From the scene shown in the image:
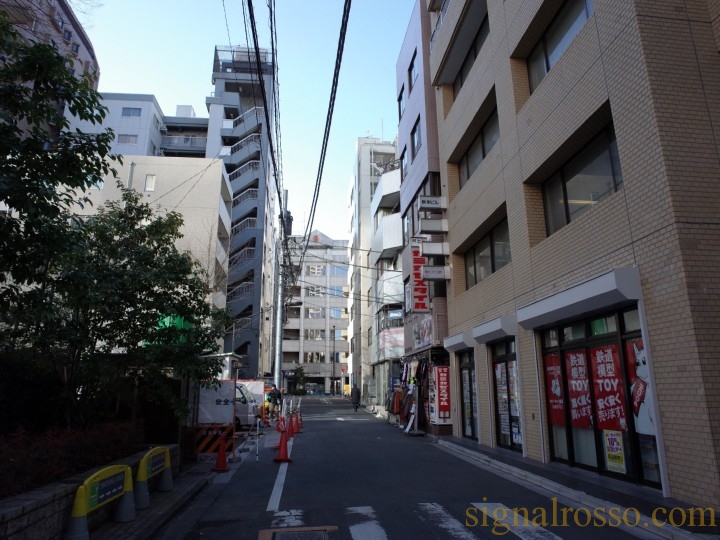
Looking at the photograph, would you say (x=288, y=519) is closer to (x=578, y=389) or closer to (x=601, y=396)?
(x=601, y=396)

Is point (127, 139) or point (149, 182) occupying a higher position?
point (127, 139)

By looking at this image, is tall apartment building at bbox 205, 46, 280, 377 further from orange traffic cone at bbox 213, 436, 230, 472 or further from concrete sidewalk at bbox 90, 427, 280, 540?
orange traffic cone at bbox 213, 436, 230, 472

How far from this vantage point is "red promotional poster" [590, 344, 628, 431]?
847 centimetres

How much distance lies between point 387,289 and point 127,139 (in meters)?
28.2

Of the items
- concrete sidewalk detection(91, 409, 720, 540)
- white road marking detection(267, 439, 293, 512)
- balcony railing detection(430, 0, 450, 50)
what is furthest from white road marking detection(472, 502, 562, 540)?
balcony railing detection(430, 0, 450, 50)

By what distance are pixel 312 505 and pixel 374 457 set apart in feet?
18.4

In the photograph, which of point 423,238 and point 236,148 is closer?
point 423,238

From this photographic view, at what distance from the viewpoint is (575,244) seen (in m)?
9.83

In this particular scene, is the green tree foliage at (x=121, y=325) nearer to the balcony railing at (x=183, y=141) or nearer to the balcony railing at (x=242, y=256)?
the balcony railing at (x=242, y=256)

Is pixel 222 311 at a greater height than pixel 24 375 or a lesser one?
greater

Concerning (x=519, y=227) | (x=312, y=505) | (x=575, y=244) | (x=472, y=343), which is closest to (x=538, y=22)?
(x=519, y=227)

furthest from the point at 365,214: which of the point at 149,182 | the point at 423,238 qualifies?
the point at 423,238

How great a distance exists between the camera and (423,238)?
751 inches

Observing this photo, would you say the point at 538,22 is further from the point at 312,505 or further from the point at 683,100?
the point at 312,505
